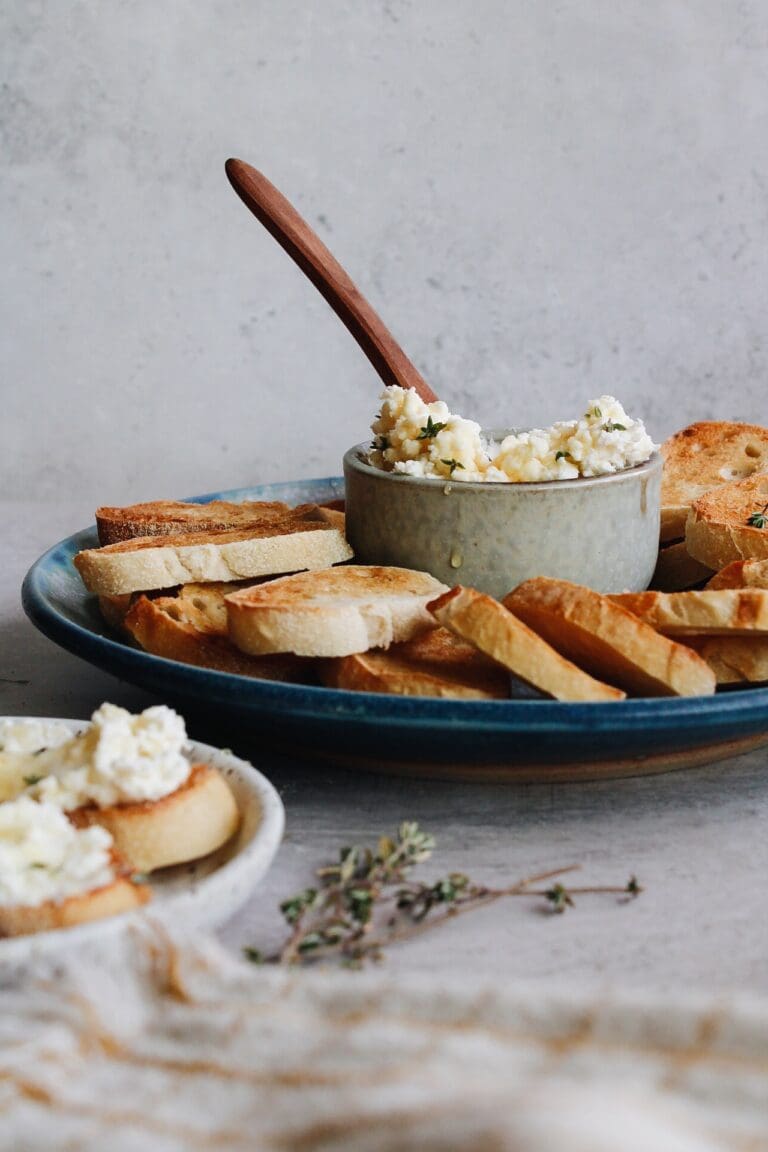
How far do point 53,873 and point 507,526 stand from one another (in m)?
0.95

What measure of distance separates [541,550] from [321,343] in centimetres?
302

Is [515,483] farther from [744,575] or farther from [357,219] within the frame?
[357,219]

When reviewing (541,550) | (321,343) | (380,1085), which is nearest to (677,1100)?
(380,1085)

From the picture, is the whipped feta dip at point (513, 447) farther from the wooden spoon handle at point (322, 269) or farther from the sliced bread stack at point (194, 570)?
the wooden spoon handle at point (322, 269)

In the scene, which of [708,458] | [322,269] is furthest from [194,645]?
[708,458]

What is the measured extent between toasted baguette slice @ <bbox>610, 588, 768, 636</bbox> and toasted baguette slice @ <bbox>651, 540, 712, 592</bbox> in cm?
60

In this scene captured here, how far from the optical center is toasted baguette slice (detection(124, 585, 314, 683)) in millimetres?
1807

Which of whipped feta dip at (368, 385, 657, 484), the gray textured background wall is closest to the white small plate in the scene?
whipped feta dip at (368, 385, 657, 484)

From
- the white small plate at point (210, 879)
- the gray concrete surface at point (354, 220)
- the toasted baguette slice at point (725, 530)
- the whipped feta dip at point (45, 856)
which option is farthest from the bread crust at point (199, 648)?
the gray concrete surface at point (354, 220)

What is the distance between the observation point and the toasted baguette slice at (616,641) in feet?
5.23

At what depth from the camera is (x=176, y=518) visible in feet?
7.84

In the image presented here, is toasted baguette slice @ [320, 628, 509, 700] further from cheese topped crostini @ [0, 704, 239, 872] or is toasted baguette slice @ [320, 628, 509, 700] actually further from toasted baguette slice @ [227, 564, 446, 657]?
cheese topped crostini @ [0, 704, 239, 872]

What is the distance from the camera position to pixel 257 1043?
39.5 inches

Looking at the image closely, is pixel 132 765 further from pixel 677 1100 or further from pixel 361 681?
pixel 677 1100
